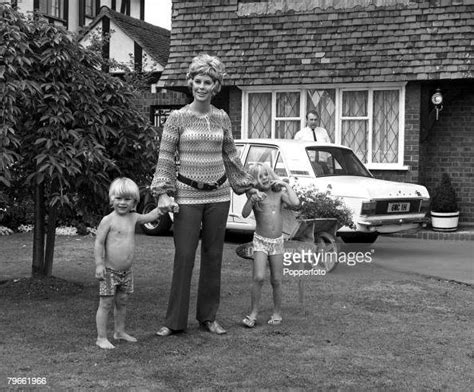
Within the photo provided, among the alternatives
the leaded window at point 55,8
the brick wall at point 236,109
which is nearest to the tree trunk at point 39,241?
the brick wall at point 236,109

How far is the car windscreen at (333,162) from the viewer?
464 inches

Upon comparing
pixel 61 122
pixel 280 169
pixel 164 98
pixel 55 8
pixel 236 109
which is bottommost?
pixel 280 169

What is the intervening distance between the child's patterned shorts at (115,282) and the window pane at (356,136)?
34.1 feet

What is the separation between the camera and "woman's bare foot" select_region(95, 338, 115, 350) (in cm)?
583

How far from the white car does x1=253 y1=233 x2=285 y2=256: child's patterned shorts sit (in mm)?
3857

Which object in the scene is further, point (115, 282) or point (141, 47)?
point (141, 47)

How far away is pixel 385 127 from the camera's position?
51.9 feet

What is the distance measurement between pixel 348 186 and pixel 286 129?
584cm

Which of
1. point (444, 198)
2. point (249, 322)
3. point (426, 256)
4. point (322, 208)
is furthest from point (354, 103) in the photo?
point (249, 322)

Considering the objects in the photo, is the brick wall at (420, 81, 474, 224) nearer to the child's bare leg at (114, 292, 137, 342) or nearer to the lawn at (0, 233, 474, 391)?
the lawn at (0, 233, 474, 391)

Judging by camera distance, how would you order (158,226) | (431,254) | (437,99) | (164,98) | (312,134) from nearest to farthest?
(431,254)
(312,134)
(158,226)
(437,99)
(164,98)

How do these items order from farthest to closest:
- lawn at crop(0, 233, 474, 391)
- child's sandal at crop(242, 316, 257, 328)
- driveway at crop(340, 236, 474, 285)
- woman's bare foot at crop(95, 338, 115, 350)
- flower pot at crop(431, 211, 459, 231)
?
flower pot at crop(431, 211, 459, 231) < driveway at crop(340, 236, 474, 285) < child's sandal at crop(242, 316, 257, 328) < woman's bare foot at crop(95, 338, 115, 350) < lawn at crop(0, 233, 474, 391)

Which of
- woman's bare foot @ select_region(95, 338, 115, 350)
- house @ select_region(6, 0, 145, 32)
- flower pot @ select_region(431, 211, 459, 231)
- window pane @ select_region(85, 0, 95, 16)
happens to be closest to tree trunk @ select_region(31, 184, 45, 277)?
woman's bare foot @ select_region(95, 338, 115, 350)

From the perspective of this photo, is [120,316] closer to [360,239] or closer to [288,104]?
[360,239]
